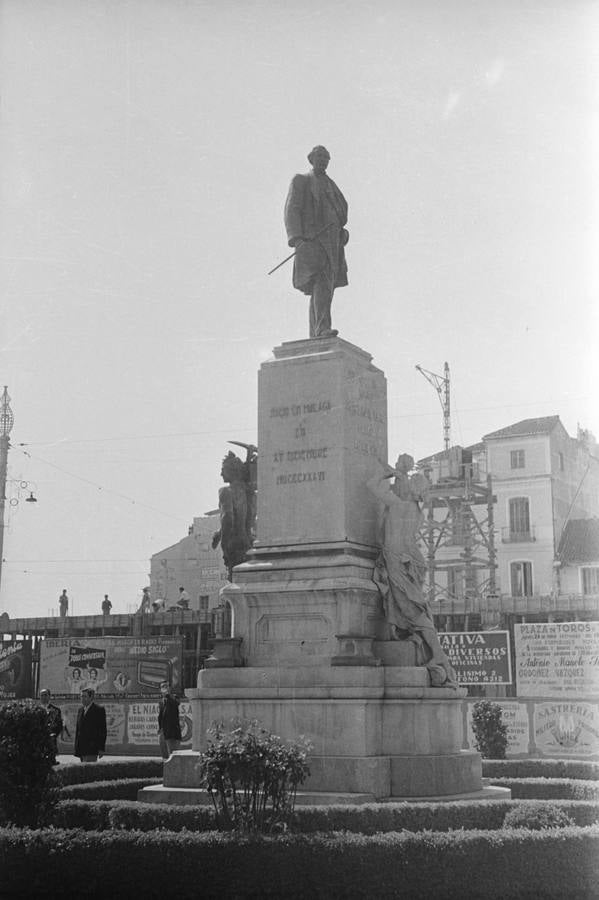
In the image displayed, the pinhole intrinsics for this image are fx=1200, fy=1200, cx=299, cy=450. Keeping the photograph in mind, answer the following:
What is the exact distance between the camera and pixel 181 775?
13812 mm

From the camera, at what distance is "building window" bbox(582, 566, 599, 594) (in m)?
63.6

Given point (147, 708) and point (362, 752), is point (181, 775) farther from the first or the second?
point (147, 708)

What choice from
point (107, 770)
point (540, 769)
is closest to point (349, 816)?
point (107, 770)

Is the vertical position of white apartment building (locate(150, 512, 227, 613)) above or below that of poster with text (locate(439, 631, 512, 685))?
above

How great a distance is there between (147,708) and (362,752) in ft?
62.9

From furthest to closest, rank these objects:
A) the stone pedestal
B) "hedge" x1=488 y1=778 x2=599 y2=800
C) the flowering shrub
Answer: "hedge" x1=488 y1=778 x2=599 y2=800
the stone pedestal
the flowering shrub

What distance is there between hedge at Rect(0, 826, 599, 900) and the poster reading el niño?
91.2 feet

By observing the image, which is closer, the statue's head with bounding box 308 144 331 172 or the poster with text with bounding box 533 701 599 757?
the statue's head with bounding box 308 144 331 172

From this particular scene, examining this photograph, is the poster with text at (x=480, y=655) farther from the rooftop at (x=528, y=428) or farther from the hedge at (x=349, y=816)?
the rooftop at (x=528, y=428)

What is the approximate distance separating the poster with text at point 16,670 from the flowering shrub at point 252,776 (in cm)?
3131

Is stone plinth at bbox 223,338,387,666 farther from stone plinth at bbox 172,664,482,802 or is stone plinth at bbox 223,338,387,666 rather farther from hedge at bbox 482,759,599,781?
hedge at bbox 482,759,599,781

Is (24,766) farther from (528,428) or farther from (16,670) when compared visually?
(528,428)

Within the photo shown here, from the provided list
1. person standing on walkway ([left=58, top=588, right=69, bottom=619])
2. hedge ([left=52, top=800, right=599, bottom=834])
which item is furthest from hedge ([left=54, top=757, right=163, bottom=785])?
person standing on walkway ([left=58, top=588, right=69, bottom=619])

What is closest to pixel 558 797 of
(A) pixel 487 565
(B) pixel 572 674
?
(B) pixel 572 674
